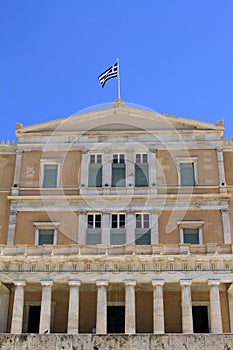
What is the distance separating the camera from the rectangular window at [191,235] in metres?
38.6

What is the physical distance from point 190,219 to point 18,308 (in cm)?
1288

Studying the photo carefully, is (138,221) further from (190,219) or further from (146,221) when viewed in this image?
(190,219)

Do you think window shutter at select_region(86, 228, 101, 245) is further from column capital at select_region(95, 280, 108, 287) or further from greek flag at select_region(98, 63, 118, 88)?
greek flag at select_region(98, 63, 118, 88)

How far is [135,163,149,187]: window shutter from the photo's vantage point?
40834mm

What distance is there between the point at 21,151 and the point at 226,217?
14706 mm

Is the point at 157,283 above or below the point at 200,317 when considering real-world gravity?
above

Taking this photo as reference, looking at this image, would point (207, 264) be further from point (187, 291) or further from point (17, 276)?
point (17, 276)

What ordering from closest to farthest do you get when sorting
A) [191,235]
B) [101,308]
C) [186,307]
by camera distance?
1. [186,307]
2. [101,308]
3. [191,235]

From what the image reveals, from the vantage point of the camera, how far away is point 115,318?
3512 cm

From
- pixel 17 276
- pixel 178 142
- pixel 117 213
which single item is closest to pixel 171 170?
pixel 178 142

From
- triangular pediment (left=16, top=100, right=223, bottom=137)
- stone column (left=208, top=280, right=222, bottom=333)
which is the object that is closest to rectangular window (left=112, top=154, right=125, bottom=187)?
triangular pediment (left=16, top=100, right=223, bottom=137)

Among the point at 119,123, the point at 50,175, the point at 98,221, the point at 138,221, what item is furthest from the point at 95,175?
the point at 138,221

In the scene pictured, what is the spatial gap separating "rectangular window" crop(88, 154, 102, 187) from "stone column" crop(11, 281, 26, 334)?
33.3ft

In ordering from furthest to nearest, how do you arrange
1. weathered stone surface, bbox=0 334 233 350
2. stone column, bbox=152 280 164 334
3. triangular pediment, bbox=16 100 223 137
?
triangular pediment, bbox=16 100 223 137 → stone column, bbox=152 280 164 334 → weathered stone surface, bbox=0 334 233 350
